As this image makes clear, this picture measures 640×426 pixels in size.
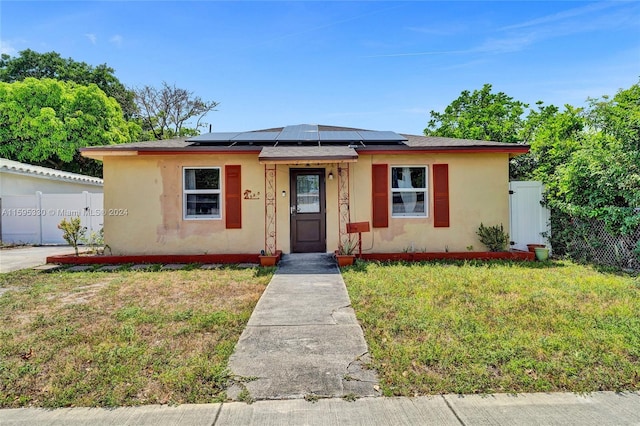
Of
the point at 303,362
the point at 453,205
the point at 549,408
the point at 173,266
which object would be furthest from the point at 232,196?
the point at 549,408

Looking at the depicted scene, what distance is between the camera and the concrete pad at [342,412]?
238cm

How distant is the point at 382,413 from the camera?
247cm

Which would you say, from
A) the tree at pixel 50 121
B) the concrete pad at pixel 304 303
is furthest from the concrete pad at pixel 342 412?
the tree at pixel 50 121

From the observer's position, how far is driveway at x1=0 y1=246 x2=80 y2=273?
8.35 metres

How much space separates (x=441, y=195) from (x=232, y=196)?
5332 millimetres

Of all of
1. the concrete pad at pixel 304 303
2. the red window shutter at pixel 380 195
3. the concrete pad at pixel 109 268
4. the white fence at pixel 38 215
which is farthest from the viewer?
the white fence at pixel 38 215

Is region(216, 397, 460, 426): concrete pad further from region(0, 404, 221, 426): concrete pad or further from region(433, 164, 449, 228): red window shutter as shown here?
region(433, 164, 449, 228): red window shutter

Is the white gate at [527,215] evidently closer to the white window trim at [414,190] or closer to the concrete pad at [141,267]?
the white window trim at [414,190]

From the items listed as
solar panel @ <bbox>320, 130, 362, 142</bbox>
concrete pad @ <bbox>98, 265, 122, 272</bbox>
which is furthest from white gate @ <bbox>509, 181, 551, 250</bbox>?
concrete pad @ <bbox>98, 265, 122, 272</bbox>

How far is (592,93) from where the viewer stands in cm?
1025

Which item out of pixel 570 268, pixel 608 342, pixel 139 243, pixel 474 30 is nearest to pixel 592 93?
pixel 474 30

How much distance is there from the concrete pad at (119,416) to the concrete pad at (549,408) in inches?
74.5

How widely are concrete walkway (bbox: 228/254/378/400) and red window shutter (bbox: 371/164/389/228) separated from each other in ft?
10.4

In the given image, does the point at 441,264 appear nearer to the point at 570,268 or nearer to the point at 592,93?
the point at 570,268
